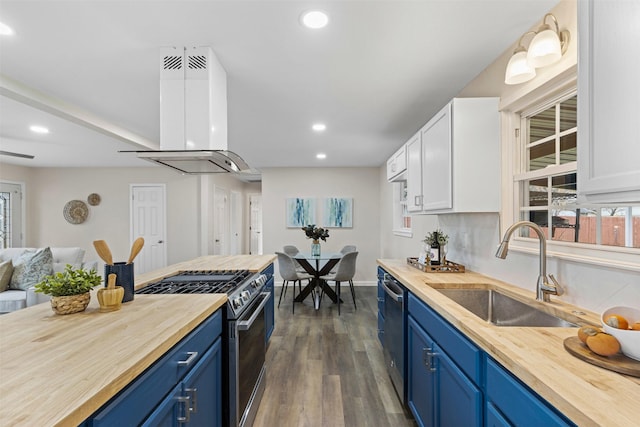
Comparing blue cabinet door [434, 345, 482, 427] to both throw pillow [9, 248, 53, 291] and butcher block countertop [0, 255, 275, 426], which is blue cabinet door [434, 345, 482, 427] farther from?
throw pillow [9, 248, 53, 291]

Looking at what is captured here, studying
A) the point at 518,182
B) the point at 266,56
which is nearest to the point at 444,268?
the point at 518,182

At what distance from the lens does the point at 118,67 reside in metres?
2.15

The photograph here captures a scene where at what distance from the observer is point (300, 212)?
19.9 ft

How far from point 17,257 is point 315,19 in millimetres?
4890

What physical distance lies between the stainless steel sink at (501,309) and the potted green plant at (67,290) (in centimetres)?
192

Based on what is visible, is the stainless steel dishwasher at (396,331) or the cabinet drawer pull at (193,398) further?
the stainless steel dishwasher at (396,331)

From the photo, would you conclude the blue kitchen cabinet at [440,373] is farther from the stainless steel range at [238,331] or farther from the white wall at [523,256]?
the stainless steel range at [238,331]

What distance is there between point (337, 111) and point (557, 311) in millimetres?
2386

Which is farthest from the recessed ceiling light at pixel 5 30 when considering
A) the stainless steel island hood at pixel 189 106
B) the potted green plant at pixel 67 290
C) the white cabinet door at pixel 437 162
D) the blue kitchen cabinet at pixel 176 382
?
the white cabinet door at pixel 437 162

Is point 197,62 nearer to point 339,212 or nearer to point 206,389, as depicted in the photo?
point 206,389

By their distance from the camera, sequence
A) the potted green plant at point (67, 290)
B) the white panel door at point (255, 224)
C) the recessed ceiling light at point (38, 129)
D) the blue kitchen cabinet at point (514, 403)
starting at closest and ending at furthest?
the blue kitchen cabinet at point (514, 403), the potted green plant at point (67, 290), the recessed ceiling light at point (38, 129), the white panel door at point (255, 224)

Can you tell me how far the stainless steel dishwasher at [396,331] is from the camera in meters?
2.11

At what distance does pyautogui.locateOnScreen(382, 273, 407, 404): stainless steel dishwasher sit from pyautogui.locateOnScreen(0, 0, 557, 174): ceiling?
1599 mm

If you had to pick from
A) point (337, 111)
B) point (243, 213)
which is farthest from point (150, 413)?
point (243, 213)
